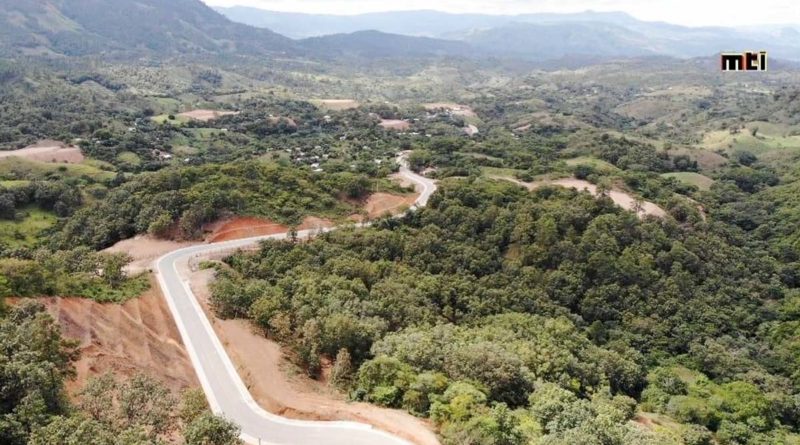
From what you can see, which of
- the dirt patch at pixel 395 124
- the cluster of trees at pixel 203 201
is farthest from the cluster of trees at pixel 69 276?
the dirt patch at pixel 395 124

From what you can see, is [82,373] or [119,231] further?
[119,231]

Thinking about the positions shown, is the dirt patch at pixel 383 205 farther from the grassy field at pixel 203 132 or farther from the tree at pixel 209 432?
the grassy field at pixel 203 132

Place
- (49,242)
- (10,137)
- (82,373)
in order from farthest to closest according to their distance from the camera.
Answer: (10,137) < (49,242) < (82,373)

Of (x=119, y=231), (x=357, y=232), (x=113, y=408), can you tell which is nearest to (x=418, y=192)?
(x=357, y=232)

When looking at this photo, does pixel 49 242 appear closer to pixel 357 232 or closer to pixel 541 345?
pixel 357 232

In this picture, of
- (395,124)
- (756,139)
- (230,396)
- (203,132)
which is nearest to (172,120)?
(203,132)
